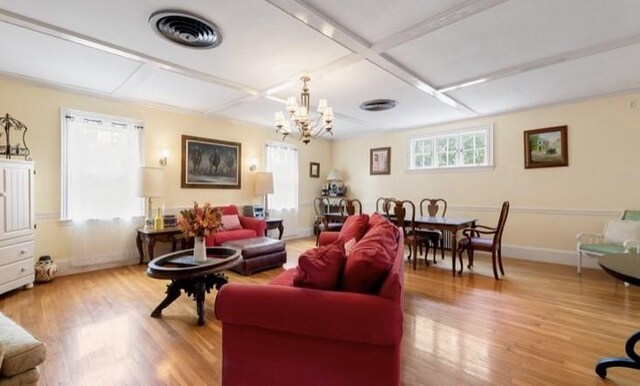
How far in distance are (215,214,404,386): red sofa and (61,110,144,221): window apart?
3.73 metres

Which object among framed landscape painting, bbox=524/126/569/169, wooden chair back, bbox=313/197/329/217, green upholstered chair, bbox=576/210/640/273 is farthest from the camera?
wooden chair back, bbox=313/197/329/217

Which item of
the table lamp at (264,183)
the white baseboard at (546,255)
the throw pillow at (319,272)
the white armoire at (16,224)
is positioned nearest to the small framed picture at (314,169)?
the table lamp at (264,183)

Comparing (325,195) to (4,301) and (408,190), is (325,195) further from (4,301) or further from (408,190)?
(4,301)

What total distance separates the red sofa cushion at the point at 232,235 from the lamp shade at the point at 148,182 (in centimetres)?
112

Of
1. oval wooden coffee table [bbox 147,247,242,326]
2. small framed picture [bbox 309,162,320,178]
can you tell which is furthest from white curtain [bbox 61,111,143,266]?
small framed picture [bbox 309,162,320,178]

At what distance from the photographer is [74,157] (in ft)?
13.1

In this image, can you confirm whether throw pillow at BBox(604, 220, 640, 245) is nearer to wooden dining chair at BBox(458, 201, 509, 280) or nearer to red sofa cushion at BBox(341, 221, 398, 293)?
wooden dining chair at BBox(458, 201, 509, 280)

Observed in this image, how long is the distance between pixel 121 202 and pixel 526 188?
642 cm

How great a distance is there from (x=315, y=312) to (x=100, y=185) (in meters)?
4.25

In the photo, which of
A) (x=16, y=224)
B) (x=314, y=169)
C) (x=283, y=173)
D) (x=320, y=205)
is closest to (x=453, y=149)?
(x=320, y=205)

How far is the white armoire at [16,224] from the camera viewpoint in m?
3.08

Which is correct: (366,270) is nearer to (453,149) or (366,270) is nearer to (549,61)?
(549,61)

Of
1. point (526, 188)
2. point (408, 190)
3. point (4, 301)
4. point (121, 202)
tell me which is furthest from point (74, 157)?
point (526, 188)

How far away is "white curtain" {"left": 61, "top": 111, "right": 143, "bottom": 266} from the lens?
400 cm
